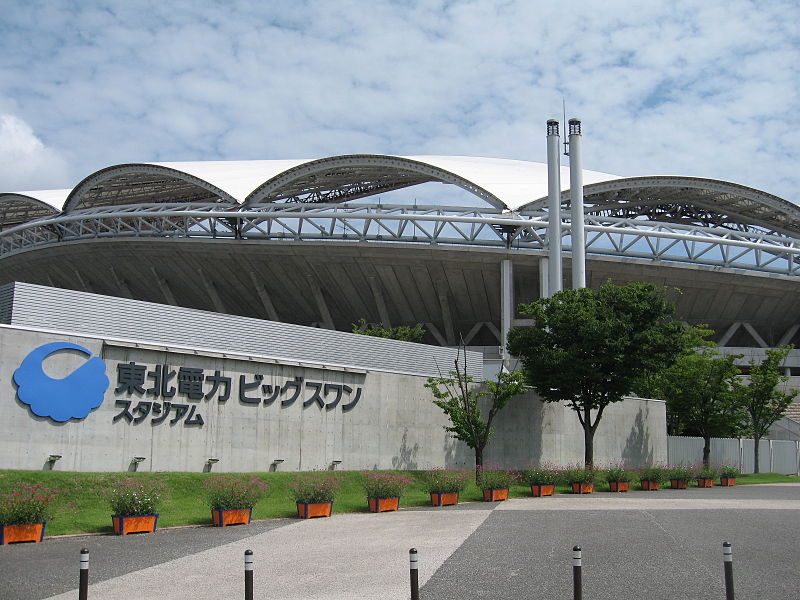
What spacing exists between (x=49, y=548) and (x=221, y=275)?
4470 cm

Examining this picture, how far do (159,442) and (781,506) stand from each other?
58.0 feet

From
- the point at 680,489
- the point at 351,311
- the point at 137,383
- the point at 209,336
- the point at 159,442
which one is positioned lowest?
the point at 680,489

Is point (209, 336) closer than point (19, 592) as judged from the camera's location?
No

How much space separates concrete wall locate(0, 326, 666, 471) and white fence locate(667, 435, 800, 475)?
892 centimetres

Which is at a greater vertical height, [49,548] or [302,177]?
[302,177]

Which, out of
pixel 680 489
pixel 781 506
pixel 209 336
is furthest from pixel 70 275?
pixel 781 506

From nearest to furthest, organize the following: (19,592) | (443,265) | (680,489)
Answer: (19,592) → (680,489) → (443,265)

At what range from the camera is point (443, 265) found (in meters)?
53.3

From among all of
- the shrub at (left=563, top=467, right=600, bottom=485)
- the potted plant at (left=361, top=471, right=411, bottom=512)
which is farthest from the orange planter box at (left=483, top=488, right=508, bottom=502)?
the shrub at (left=563, top=467, right=600, bottom=485)

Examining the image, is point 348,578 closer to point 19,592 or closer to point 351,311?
point 19,592

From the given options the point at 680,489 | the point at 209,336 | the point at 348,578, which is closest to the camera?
the point at 348,578

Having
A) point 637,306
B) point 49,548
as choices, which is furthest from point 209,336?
point 637,306

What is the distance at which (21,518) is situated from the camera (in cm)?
1530

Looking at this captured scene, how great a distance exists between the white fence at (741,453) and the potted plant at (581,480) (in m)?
15.5
